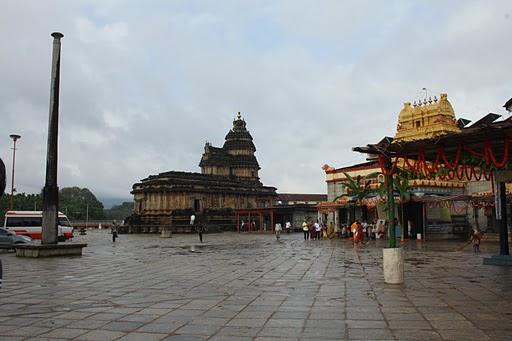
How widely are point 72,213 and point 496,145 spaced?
8138 cm

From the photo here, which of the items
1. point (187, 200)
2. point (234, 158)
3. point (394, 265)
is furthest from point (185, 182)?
point (394, 265)

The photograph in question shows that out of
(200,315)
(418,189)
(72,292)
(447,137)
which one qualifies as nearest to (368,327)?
(200,315)

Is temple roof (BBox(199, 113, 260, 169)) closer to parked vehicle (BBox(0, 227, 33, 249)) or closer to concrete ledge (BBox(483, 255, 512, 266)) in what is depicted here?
parked vehicle (BBox(0, 227, 33, 249))

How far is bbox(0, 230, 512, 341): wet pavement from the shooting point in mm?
5629

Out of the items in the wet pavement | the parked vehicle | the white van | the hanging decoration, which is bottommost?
the wet pavement

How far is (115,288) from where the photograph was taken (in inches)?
369

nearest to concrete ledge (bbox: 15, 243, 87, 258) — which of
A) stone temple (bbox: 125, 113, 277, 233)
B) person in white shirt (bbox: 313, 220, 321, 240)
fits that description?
person in white shirt (bbox: 313, 220, 321, 240)

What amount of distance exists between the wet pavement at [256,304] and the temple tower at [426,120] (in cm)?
2426

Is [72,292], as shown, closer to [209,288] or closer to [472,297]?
[209,288]

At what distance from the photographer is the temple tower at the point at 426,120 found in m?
34.9

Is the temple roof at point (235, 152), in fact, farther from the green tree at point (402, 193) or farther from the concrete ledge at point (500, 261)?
the concrete ledge at point (500, 261)

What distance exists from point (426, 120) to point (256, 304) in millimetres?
32903

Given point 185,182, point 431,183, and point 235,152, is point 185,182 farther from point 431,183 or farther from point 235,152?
point 431,183

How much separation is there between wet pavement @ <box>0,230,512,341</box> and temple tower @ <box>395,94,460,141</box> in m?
24.3
